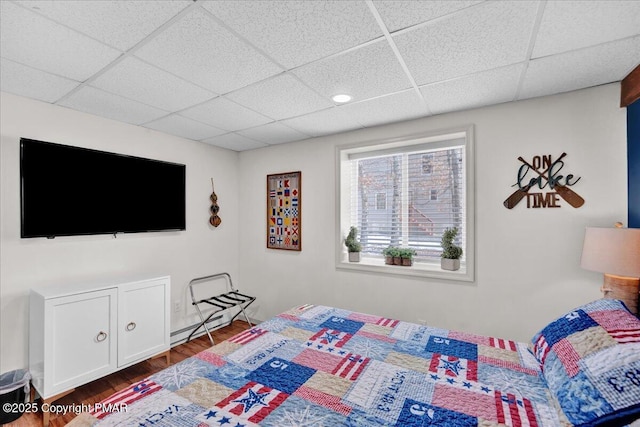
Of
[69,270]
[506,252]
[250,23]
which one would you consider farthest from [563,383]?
[69,270]

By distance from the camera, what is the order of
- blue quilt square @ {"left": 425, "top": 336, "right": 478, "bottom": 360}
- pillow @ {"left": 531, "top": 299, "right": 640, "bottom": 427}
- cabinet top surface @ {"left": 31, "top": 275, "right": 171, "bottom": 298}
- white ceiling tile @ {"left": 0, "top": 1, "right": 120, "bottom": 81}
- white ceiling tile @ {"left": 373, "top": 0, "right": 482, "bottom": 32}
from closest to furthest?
1. pillow @ {"left": 531, "top": 299, "right": 640, "bottom": 427}
2. white ceiling tile @ {"left": 373, "top": 0, "right": 482, "bottom": 32}
3. white ceiling tile @ {"left": 0, "top": 1, "right": 120, "bottom": 81}
4. blue quilt square @ {"left": 425, "top": 336, "right": 478, "bottom": 360}
5. cabinet top surface @ {"left": 31, "top": 275, "right": 171, "bottom": 298}

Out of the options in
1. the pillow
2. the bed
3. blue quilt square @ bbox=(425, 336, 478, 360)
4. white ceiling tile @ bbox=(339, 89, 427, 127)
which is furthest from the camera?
white ceiling tile @ bbox=(339, 89, 427, 127)

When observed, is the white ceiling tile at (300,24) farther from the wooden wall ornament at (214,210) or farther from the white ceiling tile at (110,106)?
the wooden wall ornament at (214,210)

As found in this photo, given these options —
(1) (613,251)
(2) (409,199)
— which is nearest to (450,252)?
(2) (409,199)

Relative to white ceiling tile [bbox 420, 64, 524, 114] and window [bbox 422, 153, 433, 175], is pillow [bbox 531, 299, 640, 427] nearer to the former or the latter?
white ceiling tile [bbox 420, 64, 524, 114]

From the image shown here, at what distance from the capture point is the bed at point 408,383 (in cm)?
108

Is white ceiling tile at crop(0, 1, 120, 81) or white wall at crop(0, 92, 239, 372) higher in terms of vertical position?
white ceiling tile at crop(0, 1, 120, 81)

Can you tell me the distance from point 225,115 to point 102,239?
5.56 ft

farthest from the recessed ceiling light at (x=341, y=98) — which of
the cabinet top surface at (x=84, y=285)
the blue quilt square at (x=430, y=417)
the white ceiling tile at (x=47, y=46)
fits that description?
the cabinet top surface at (x=84, y=285)

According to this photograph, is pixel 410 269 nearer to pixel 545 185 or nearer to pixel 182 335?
pixel 545 185

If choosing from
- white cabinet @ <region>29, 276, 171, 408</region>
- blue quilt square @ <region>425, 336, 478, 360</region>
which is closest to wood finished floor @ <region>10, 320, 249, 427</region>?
white cabinet @ <region>29, 276, 171, 408</region>

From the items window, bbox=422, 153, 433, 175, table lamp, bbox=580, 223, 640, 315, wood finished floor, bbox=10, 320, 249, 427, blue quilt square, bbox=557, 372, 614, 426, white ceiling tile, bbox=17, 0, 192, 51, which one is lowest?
wood finished floor, bbox=10, 320, 249, 427

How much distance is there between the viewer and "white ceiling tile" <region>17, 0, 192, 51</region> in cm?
129

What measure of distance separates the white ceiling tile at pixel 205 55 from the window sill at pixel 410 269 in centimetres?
209
